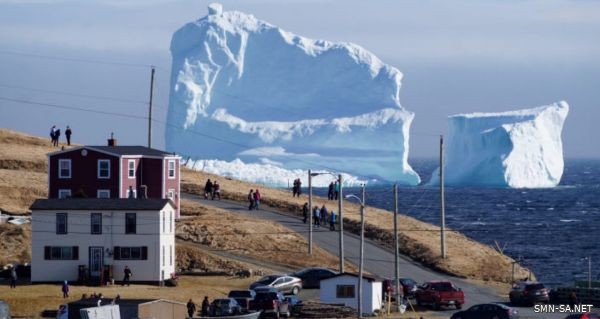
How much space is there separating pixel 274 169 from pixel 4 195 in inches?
3096

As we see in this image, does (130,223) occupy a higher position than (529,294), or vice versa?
(130,223)

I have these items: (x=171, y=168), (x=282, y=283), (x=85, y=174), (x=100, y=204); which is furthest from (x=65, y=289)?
(x=171, y=168)

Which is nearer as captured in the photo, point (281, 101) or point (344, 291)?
point (344, 291)

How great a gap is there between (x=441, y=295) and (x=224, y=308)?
32.8 feet

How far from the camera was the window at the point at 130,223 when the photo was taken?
191 feet

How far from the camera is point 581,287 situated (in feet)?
181

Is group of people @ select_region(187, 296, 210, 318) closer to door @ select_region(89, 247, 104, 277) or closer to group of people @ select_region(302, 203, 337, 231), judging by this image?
door @ select_region(89, 247, 104, 277)

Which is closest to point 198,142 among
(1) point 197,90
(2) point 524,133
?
(1) point 197,90

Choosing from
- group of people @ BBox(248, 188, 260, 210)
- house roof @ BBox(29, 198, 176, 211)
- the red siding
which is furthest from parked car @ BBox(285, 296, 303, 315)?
group of people @ BBox(248, 188, 260, 210)

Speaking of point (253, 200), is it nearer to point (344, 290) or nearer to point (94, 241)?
point (94, 241)

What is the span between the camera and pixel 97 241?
5838 centimetres

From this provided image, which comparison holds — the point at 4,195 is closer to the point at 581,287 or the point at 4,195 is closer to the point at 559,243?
the point at 581,287

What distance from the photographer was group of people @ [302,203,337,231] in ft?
238

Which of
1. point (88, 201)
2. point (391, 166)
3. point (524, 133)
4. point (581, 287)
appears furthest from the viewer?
point (391, 166)
